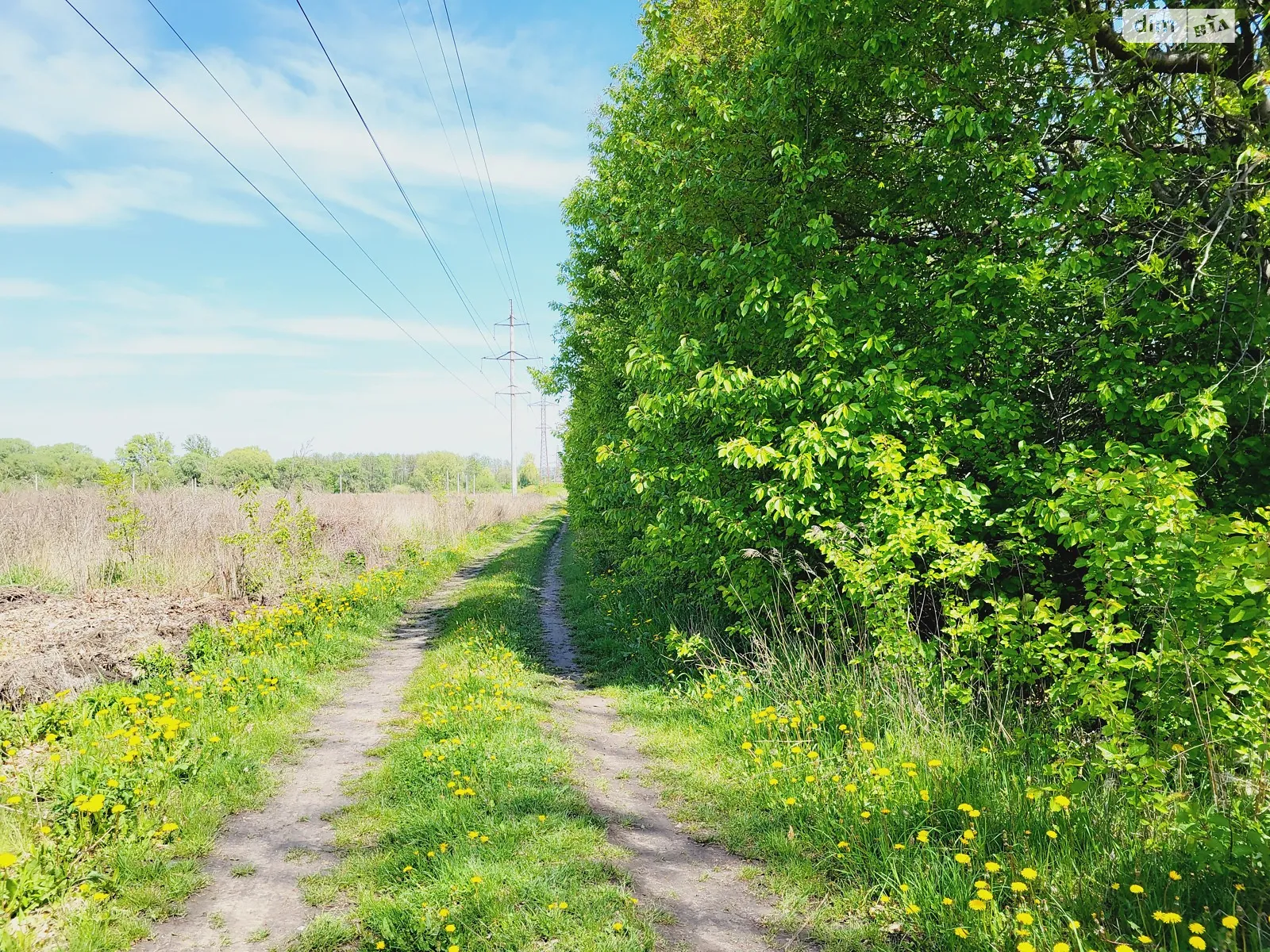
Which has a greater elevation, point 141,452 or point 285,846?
point 141,452

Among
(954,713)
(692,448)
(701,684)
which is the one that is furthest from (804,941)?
(692,448)

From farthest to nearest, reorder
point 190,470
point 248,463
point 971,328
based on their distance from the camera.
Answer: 1. point 248,463
2. point 190,470
3. point 971,328

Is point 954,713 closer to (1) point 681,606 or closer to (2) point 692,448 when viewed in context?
(2) point 692,448

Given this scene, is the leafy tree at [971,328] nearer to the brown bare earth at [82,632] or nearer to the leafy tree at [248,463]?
the brown bare earth at [82,632]

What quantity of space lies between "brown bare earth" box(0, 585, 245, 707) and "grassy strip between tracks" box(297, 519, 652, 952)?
311cm

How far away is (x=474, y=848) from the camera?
3721 mm

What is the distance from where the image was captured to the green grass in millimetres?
2654

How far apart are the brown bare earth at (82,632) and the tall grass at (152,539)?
680mm

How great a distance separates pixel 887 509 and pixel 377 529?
1504cm

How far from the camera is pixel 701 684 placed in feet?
21.4

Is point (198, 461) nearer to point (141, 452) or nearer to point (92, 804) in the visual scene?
point (141, 452)

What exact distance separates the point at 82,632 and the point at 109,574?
4.40m

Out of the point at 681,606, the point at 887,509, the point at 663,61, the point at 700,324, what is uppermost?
the point at 663,61

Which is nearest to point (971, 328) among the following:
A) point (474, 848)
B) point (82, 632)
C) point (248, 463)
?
point (474, 848)
